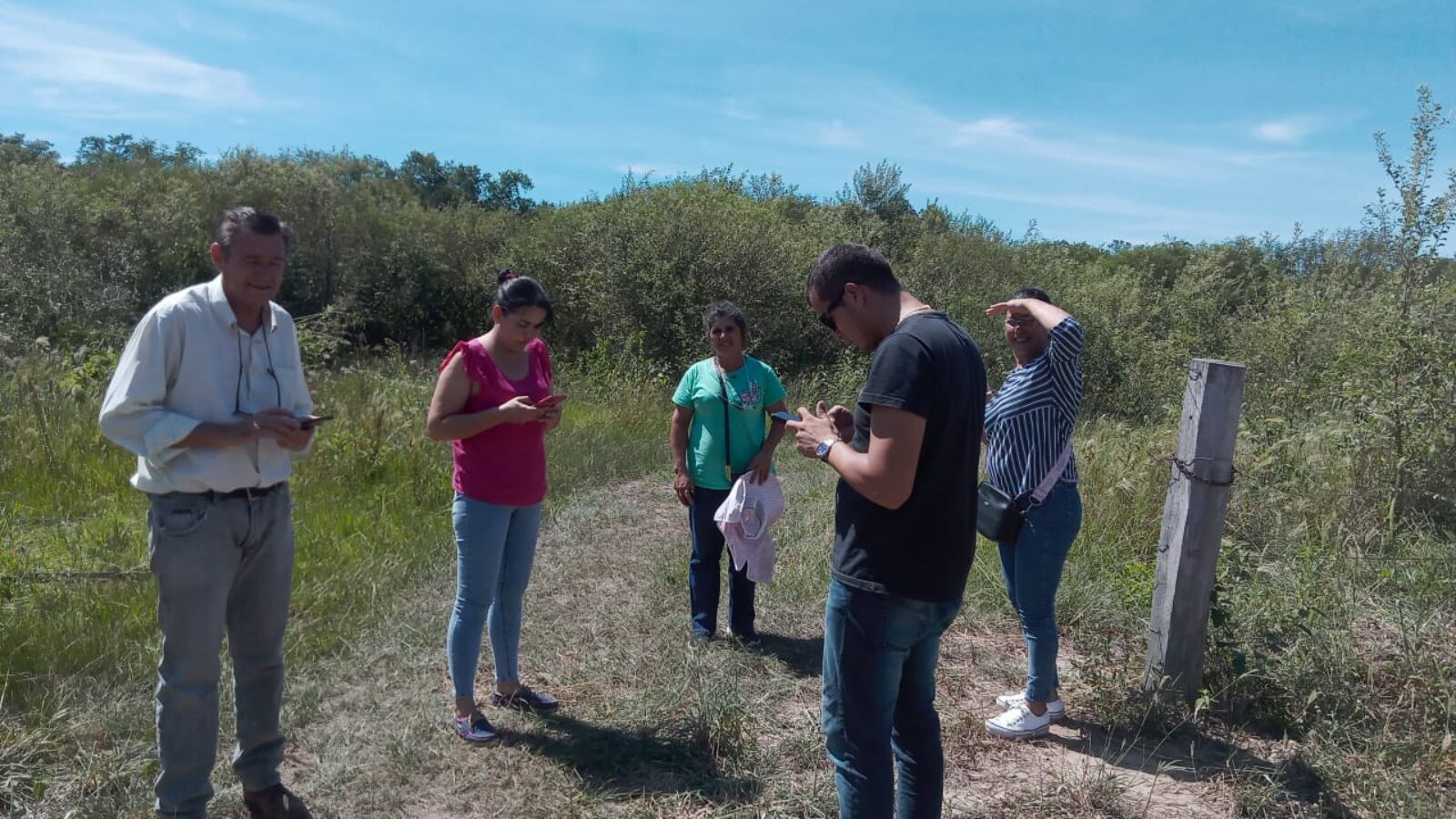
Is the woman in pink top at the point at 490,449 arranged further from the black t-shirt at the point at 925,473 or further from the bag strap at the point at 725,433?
the black t-shirt at the point at 925,473

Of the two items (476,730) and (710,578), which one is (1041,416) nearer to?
(710,578)

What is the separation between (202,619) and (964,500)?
7.14ft

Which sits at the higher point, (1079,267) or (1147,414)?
(1079,267)

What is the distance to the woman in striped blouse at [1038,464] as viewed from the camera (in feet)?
11.7

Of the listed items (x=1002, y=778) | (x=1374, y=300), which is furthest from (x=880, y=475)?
(x=1374, y=300)

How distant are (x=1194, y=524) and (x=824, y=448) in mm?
2067

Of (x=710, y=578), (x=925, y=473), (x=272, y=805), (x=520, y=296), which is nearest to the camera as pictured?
(x=925, y=473)

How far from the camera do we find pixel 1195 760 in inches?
140

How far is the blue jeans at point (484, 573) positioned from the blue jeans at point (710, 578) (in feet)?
3.48

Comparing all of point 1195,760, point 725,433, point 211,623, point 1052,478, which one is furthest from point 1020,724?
point 211,623

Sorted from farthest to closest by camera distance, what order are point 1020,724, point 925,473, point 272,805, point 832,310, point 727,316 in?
point 727,316, point 1020,724, point 272,805, point 832,310, point 925,473

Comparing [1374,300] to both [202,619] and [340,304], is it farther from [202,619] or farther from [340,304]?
[340,304]

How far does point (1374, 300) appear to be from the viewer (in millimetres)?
8883

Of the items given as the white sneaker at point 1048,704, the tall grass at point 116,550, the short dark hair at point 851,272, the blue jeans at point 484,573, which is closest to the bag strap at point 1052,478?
the white sneaker at point 1048,704
